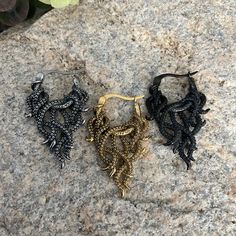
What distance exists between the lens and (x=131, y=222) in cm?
266

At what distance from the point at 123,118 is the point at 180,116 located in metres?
0.28

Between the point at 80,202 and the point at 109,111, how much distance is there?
19.7 inches

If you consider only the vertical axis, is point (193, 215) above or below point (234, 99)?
below

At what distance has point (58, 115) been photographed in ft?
9.69

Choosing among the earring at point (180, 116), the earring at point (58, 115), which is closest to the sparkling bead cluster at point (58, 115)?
the earring at point (58, 115)

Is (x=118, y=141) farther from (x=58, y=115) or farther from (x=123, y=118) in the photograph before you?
(x=58, y=115)

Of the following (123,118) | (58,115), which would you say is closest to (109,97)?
(123,118)

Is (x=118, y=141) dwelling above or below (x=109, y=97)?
below

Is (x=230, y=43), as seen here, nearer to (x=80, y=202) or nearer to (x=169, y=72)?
(x=169, y=72)

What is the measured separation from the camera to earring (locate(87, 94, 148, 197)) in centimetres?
274

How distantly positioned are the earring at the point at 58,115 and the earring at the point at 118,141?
0.29 feet

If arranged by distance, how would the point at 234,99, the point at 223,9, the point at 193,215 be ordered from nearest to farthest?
the point at 193,215, the point at 234,99, the point at 223,9

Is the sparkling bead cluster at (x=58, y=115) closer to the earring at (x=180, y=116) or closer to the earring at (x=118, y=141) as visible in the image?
the earring at (x=118, y=141)

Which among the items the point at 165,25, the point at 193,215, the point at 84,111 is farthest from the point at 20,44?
the point at 193,215
